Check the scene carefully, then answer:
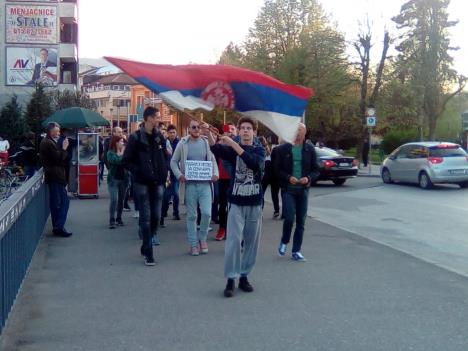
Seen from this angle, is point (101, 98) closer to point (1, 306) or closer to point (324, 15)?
point (324, 15)

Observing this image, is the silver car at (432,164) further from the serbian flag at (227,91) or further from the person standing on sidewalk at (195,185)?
the serbian flag at (227,91)

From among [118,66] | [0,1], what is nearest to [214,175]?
[118,66]

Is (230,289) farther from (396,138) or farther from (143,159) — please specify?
(396,138)

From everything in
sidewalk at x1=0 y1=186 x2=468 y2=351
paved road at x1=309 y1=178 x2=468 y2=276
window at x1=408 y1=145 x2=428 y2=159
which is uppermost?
window at x1=408 y1=145 x2=428 y2=159

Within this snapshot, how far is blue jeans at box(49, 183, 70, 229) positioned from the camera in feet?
37.2

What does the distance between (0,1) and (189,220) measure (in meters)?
40.6

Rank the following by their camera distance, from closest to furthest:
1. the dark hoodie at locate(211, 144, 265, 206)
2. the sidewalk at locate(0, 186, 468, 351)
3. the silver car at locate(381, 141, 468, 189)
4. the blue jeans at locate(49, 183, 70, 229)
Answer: the sidewalk at locate(0, 186, 468, 351) < the dark hoodie at locate(211, 144, 265, 206) < the blue jeans at locate(49, 183, 70, 229) < the silver car at locate(381, 141, 468, 189)

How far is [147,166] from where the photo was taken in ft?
29.0

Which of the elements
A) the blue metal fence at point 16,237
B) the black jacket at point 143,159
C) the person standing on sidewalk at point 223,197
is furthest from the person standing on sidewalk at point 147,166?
the person standing on sidewalk at point 223,197

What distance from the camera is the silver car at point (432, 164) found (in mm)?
22297

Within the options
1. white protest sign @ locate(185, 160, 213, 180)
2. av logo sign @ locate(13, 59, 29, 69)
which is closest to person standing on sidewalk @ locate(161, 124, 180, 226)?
white protest sign @ locate(185, 160, 213, 180)

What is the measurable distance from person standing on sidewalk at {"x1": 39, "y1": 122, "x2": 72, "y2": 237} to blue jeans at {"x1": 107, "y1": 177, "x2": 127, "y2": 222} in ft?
3.64

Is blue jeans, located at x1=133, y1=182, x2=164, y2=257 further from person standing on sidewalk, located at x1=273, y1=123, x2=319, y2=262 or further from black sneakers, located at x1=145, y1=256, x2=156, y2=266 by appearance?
person standing on sidewalk, located at x1=273, y1=123, x2=319, y2=262

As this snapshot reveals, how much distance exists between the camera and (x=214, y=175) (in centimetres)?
964
